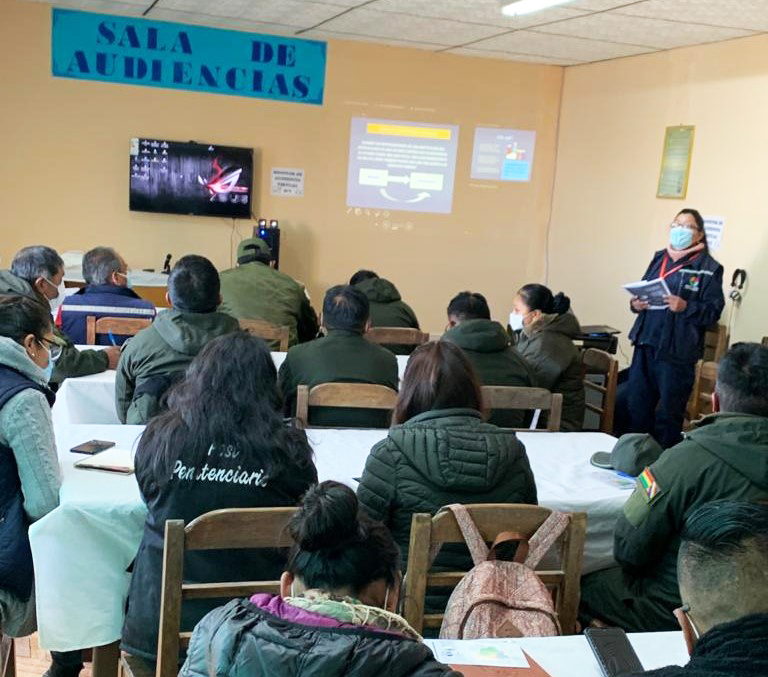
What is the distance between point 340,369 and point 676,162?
4067 millimetres

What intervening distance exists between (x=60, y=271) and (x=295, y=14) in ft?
10.2

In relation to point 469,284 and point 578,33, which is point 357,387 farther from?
point 469,284

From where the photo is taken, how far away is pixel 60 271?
4051 mm

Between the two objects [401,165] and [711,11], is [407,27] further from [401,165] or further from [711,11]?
[711,11]

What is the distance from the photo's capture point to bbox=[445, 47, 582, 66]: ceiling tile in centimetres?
728

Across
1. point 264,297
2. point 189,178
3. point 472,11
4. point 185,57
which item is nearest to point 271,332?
point 264,297

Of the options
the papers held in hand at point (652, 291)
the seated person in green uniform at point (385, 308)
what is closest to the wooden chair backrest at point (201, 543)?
the seated person in green uniform at point (385, 308)

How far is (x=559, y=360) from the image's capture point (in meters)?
4.11

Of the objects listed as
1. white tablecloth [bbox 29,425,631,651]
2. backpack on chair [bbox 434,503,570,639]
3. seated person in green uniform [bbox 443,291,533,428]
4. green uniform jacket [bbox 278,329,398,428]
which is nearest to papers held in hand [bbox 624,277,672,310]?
seated person in green uniform [bbox 443,291,533,428]

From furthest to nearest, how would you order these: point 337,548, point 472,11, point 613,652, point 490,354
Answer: point 472,11 < point 490,354 < point 613,652 < point 337,548

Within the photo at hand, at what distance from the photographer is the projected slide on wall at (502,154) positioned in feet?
25.6

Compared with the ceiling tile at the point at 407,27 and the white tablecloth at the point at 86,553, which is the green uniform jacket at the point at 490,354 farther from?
Result: the ceiling tile at the point at 407,27

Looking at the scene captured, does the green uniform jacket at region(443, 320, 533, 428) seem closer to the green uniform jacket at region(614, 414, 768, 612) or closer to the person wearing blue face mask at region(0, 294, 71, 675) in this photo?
the green uniform jacket at region(614, 414, 768, 612)

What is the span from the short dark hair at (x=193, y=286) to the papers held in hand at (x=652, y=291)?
8.71ft
